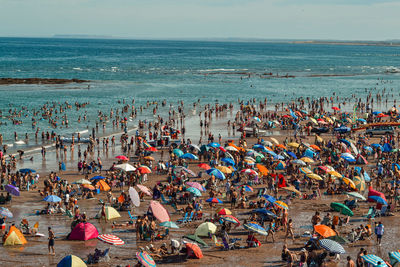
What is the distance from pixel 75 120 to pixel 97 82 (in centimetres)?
4064

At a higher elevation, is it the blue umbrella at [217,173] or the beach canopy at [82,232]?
the blue umbrella at [217,173]

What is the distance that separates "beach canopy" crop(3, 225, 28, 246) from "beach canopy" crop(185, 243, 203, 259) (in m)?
6.77

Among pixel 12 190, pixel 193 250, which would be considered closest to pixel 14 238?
pixel 12 190

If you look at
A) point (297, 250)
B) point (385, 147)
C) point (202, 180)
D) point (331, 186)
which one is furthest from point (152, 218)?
point (385, 147)

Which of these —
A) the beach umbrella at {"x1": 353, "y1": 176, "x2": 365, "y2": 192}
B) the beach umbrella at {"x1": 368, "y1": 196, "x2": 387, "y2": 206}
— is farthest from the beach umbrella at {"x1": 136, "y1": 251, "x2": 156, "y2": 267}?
the beach umbrella at {"x1": 353, "y1": 176, "x2": 365, "y2": 192}

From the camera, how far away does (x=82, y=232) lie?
19.6 metres

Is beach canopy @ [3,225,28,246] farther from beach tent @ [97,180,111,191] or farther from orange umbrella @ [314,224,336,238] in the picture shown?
orange umbrella @ [314,224,336,238]

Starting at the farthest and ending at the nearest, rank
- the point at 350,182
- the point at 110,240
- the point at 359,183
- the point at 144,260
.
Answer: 1. the point at 359,183
2. the point at 350,182
3. the point at 110,240
4. the point at 144,260

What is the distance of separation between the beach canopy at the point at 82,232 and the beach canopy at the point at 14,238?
1.89 metres

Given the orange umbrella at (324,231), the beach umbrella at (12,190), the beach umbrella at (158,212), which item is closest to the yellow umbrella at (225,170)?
the beach umbrella at (158,212)

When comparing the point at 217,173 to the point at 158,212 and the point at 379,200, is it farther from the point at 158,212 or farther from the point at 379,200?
the point at 379,200

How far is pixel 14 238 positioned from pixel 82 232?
8.70 ft

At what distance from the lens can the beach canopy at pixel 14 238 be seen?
19.2m

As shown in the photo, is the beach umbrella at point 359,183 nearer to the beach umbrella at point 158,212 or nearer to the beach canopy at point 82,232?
the beach umbrella at point 158,212
